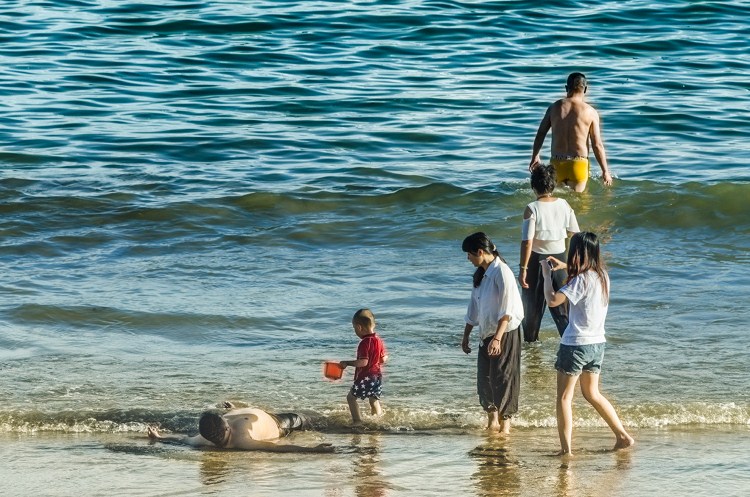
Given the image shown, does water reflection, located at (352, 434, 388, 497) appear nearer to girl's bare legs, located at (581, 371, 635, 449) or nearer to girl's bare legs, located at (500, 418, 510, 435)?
girl's bare legs, located at (500, 418, 510, 435)

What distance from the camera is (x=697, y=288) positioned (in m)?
12.0

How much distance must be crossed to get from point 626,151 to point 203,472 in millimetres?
12274

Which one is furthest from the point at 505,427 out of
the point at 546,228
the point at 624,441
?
the point at 546,228

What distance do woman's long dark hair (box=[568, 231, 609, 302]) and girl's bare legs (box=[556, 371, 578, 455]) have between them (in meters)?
0.58

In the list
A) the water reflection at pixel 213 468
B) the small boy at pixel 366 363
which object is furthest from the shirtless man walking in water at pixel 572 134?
the water reflection at pixel 213 468

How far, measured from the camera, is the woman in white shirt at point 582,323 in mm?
7574

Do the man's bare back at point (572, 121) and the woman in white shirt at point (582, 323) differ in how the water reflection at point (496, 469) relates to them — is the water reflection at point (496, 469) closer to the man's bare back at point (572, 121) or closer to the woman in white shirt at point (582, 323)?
the woman in white shirt at point (582, 323)

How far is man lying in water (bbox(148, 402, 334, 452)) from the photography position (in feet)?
26.8

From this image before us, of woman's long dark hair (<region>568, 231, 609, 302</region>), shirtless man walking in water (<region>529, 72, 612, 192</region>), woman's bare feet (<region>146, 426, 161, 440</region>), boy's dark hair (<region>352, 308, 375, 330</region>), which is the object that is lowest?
woman's bare feet (<region>146, 426, 161, 440</region>)

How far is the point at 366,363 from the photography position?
8.68m

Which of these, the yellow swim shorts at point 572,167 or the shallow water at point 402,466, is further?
the yellow swim shorts at point 572,167

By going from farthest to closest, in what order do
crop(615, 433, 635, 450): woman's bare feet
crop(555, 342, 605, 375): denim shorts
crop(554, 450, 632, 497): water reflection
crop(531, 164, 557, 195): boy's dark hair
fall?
1. crop(531, 164, 557, 195): boy's dark hair
2. crop(615, 433, 635, 450): woman's bare feet
3. crop(555, 342, 605, 375): denim shorts
4. crop(554, 450, 632, 497): water reflection

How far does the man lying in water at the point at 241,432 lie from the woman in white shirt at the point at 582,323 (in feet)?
4.98


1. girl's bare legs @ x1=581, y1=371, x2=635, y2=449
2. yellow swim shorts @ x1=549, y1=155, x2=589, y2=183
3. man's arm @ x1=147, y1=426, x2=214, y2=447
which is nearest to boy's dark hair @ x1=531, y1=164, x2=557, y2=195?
Answer: girl's bare legs @ x1=581, y1=371, x2=635, y2=449
